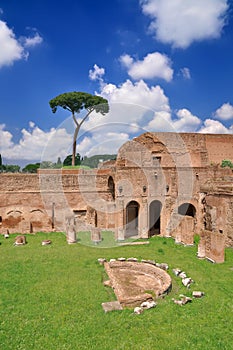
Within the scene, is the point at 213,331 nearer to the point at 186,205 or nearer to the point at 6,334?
the point at 6,334

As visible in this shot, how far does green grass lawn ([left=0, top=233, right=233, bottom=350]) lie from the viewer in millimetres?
6727

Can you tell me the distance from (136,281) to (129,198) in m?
7.54

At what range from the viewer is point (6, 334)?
7.00 meters

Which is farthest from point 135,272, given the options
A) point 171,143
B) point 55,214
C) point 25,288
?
point 171,143

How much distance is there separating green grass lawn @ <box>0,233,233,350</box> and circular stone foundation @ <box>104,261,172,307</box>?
1.20 ft

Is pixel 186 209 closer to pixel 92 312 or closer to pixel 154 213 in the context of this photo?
pixel 154 213

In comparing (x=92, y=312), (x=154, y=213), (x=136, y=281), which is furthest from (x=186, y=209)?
(x=92, y=312)

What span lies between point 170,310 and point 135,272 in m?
3.77

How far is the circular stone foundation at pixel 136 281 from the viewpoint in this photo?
880 centimetres

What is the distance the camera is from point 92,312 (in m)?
8.04

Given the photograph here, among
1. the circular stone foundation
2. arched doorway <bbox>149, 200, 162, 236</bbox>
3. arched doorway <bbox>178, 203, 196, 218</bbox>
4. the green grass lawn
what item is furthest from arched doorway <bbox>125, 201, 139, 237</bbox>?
the circular stone foundation

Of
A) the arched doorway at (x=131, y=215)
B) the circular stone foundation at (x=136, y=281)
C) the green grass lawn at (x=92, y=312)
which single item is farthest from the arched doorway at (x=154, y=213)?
the circular stone foundation at (x=136, y=281)

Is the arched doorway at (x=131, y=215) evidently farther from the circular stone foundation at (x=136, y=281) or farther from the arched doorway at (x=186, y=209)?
the circular stone foundation at (x=136, y=281)

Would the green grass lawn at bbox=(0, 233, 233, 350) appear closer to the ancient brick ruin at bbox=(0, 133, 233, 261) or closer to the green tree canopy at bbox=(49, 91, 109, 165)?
the ancient brick ruin at bbox=(0, 133, 233, 261)
